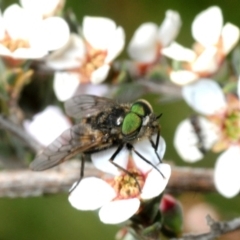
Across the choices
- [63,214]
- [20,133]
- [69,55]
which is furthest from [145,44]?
[63,214]

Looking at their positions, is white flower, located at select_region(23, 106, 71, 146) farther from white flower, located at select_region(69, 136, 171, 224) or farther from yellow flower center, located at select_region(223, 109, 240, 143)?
yellow flower center, located at select_region(223, 109, 240, 143)

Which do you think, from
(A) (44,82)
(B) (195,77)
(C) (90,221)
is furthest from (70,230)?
(B) (195,77)

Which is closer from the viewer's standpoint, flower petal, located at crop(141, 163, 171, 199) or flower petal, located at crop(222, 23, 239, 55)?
flower petal, located at crop(141, 163, 171, 199)

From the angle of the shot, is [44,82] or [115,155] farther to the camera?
[44,82]

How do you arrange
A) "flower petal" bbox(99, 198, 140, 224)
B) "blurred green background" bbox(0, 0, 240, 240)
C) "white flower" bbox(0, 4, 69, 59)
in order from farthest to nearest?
1. "blurred green background" bbox(0, 0, 240, 240)
2. "white flower" bbox(0, 4, 69, 59)
3. "flower petal" bbox(99, 198, 140, 224)

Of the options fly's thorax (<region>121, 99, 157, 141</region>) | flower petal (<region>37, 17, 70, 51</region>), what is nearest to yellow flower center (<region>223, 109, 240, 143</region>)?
fly's thorax (<region>121, 99, 157, 141</region>)

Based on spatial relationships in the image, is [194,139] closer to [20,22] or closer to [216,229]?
[216,229]

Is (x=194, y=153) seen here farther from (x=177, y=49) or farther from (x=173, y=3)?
(x=173, y=3)
